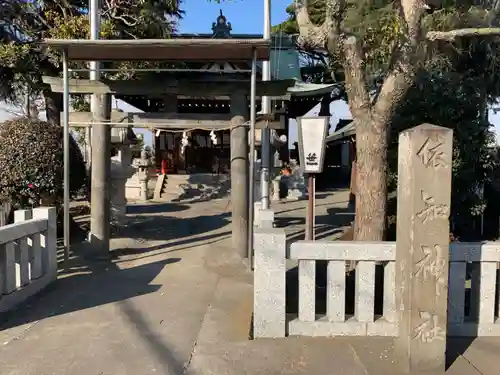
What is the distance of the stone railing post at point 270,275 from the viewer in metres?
4.47

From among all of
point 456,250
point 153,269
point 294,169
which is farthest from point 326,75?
point 456,250

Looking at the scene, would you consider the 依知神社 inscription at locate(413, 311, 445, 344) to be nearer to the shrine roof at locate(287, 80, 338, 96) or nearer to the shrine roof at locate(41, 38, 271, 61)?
the shrine roof at locate(41, 38, 271, 61)

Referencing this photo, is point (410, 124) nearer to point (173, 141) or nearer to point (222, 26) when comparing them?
point (222, 26)

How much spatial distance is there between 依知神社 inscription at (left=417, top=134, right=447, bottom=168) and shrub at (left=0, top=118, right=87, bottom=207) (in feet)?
20.1

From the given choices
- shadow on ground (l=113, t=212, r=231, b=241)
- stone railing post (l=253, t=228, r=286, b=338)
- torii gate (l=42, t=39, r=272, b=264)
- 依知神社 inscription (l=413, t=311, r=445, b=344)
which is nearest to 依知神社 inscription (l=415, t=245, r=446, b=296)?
依知神社 inscription (l=413, t=311, r=445, b=344)

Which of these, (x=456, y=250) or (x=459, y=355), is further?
(x=456, y=250)

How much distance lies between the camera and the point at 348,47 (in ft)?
19.4

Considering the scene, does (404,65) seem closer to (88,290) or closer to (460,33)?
(460,33)

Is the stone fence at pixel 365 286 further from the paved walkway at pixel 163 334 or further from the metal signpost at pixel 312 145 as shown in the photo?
the metal signpost at pixel 312 145

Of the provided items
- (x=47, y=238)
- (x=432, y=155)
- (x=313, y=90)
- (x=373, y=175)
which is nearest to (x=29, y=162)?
(x=47, y=238)

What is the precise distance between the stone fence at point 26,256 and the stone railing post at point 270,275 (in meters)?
2.67

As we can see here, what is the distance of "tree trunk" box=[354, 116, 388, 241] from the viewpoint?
5.89 m

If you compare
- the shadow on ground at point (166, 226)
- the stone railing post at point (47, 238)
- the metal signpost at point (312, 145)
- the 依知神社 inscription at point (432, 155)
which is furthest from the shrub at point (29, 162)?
the 依知神社 inscription at point (432, 155)

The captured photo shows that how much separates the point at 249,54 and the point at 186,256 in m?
3.34
